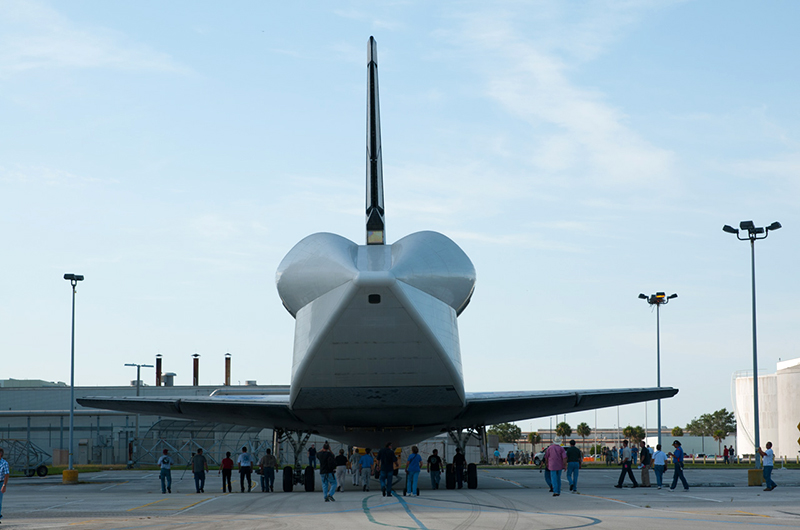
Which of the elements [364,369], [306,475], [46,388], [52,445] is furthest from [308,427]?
[46,388]

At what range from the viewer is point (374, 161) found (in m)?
26.2

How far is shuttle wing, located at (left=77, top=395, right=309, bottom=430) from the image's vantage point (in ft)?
84.9

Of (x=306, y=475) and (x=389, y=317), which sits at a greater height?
(x=389, y=317)

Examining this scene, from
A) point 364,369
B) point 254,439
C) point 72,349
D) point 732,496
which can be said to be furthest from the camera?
point 254,439

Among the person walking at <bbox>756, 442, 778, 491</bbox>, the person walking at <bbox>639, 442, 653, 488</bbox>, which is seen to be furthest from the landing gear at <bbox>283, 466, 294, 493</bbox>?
the person walking at <bbox>756, 442, 778, 491</bbox>

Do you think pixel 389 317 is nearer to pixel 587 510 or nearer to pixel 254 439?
pixel 587 510

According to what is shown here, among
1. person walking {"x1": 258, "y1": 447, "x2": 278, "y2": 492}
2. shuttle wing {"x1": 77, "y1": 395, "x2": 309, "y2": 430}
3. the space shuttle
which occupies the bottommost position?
person walking {"x1": 258, "y1": 447, "x2": 278, "y2": 492}

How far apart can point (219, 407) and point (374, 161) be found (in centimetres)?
878

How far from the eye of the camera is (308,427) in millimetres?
28234

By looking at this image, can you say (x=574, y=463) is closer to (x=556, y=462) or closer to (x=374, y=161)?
(x=556, y=462)

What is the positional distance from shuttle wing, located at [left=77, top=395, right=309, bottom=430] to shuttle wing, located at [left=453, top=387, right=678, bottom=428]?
5325 mm

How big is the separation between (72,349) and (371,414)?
21.7 metres

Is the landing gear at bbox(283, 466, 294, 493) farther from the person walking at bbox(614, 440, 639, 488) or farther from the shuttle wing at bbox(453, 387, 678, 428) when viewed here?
the person walking at bbox(614, 440, 639, 488)

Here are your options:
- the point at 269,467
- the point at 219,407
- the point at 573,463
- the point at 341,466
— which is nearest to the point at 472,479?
the point at 573,463
